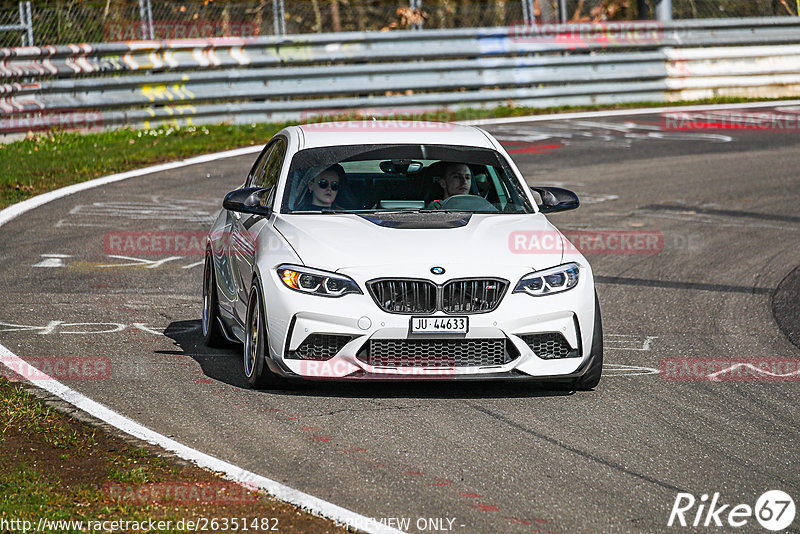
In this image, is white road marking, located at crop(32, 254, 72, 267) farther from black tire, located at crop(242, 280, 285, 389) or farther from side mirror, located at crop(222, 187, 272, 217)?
black tire, located at crop(242, 280, 285, 389)

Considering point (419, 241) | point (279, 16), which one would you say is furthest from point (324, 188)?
point (279, 16)

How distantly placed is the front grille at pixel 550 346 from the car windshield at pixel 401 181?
4.23ft

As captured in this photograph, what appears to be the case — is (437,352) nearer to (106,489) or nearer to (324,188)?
(324,188)

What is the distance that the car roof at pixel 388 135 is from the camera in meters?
8.57

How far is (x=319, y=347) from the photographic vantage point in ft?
23.0

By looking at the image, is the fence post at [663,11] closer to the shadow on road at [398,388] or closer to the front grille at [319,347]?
the shadow on road at [398,388]

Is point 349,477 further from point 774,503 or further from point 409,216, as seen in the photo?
point 409,216

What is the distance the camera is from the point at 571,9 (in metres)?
40.5

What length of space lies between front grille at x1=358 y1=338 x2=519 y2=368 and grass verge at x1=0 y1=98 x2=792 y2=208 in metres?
8.67

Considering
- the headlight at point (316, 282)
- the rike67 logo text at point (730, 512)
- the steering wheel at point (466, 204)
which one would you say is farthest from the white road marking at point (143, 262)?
the rike67 logo text at point (730, 512)

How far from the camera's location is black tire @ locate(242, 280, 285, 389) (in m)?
7.19

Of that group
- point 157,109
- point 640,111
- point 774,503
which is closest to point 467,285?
point 774,503

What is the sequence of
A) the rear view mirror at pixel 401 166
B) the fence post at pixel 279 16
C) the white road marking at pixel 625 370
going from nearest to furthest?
the white road marking at pixel 625 370 → the rear view mirror at pixel 401 166 → the fence post at pixel 279 16

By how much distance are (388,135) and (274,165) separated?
2.65ft
